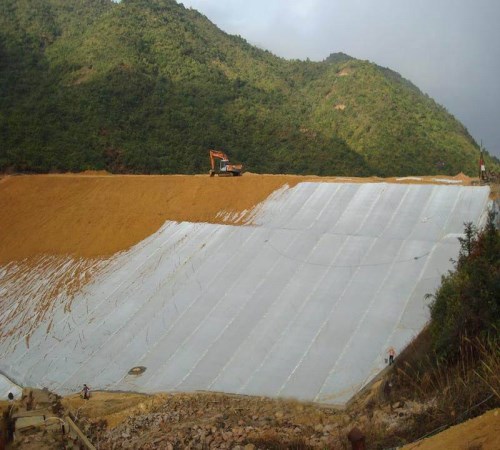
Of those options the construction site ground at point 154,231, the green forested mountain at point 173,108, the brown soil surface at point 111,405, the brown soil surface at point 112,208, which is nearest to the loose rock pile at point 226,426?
the construction site ground at point 154,231

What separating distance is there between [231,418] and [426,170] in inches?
1238

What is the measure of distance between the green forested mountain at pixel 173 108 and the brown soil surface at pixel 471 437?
29.1 meters

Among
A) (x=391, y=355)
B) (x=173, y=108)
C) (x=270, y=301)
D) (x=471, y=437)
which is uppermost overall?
(x=173, y=108)

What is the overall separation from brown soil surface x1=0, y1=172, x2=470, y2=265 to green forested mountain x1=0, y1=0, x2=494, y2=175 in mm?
8825

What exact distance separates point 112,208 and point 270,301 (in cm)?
967

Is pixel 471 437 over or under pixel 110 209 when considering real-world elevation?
under

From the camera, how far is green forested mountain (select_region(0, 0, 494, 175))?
111ft

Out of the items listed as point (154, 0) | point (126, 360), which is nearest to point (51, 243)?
point (126, 360)

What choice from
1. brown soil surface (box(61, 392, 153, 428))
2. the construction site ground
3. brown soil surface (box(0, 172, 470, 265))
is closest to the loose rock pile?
the construction site ground

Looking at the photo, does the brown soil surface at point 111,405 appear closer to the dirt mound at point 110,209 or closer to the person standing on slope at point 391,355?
the person standing on slope at point 391,355

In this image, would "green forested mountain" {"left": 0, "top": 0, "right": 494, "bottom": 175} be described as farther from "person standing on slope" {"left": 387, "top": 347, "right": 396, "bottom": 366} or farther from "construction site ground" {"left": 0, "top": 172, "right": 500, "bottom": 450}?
"person standing on slope" {"left": 387, "top": 347, "right": 396, "bottom": 366}

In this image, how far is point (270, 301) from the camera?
553 inches

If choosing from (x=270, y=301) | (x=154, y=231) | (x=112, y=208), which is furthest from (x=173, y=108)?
(x=270, y=301)

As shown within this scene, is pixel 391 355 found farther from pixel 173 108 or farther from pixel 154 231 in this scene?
pixel 173 108
